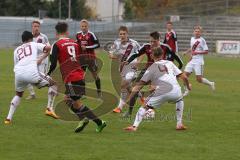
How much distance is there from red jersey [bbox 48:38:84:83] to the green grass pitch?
42.0 inches

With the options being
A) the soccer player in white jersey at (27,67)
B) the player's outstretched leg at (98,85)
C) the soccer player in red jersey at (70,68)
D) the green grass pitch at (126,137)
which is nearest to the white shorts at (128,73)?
the green grass pitch at (126,137)

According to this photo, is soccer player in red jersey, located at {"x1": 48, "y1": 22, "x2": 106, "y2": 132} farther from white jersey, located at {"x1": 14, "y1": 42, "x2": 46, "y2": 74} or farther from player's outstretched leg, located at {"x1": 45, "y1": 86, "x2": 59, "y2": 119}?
player's outstretched leg, located at {"x1": 45, "y1": 86, "x2": 59, "y2": 119}

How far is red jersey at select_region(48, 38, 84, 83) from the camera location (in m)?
12.0

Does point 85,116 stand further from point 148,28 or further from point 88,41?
point 148,28

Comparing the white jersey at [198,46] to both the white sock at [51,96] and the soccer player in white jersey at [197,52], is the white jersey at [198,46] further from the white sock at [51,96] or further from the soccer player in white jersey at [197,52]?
the white sock at [51,96]

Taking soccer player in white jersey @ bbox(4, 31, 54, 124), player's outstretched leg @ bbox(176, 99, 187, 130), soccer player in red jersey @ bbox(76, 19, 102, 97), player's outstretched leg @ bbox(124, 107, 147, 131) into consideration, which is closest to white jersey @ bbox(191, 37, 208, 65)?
soccer player in red jersey @ bbox(76, 19, 102, 97)

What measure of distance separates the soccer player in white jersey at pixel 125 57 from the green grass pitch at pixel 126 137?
2.73 ft

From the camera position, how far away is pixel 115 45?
16.4 meters

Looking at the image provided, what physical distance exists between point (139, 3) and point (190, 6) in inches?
626

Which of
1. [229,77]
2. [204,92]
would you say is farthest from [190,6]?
[204,92]

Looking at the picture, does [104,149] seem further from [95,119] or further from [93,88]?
[93,88]

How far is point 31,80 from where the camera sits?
12875mm

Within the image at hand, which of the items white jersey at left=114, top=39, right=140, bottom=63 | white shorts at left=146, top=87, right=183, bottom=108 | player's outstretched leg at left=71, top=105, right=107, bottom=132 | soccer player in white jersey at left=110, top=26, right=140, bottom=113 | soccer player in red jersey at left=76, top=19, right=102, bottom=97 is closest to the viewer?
player's outstretched leg at left=71, top=105, right=107, bottom=132

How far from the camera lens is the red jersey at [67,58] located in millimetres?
12031
